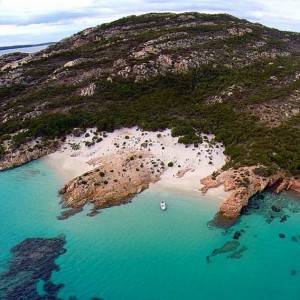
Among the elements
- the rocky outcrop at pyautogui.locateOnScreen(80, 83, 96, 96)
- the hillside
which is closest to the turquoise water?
the hillside

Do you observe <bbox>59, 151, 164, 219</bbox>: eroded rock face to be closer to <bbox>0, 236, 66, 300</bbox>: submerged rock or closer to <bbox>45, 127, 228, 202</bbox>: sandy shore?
<bbox>45, 127, 228, 202</bbox>: sandy shore

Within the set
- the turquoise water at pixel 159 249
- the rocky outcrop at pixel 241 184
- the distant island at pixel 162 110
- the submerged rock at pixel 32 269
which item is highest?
Answer: the distant island at pixel 162 110

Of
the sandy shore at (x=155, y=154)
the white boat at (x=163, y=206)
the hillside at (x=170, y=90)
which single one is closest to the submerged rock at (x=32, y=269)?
the white boat at (x=163, y=206)

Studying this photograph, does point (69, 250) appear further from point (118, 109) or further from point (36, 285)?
point (118, 109)

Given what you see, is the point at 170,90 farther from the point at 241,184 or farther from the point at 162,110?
the point at 241,184

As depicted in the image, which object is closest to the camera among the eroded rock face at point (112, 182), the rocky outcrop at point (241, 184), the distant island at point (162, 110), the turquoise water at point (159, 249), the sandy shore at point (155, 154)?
the turquoise water at point (159, 249)

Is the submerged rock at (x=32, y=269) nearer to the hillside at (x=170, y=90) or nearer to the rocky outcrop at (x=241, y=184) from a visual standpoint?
the rocky outcrop at (x=241, y=184)
